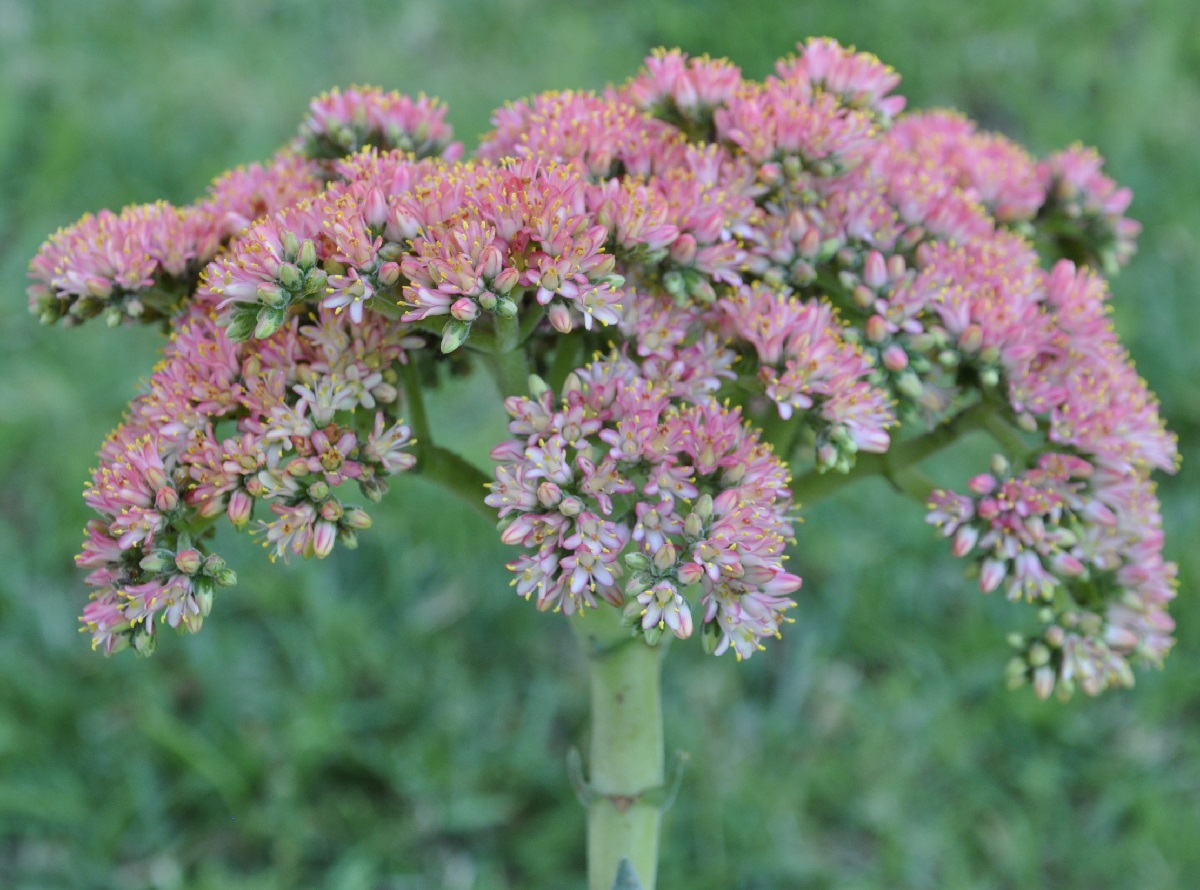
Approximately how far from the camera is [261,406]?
4.76 ft

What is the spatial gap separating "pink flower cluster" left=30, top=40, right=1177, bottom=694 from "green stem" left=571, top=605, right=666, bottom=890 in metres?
0.19

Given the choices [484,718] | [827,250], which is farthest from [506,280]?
[484,718]

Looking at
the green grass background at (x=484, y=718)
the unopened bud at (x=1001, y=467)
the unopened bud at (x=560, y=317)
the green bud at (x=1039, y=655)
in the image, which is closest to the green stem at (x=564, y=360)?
the unopened bud at (x=560, y=317)

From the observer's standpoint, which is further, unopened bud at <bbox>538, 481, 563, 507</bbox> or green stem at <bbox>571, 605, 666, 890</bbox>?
green stem at <bbox>571, 605, 666, 890</bbox>

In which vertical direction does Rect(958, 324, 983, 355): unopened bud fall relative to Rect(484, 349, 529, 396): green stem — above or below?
above

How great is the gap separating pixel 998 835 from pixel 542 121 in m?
2.26

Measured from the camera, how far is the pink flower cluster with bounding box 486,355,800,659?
1.39m

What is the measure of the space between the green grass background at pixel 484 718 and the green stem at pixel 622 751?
3.47 feet

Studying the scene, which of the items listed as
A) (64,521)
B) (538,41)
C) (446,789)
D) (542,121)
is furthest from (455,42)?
(542,121)

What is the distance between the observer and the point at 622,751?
5.98 feet

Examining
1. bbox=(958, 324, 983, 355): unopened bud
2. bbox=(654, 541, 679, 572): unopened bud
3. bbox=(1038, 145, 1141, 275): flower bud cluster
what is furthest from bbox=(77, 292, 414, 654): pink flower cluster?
bbox=(1038, 145, 1141, 275): flower bud cluster

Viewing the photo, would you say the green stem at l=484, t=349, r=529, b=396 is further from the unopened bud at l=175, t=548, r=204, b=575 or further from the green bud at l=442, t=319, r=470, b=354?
the unopened bud at l=175, t=548, r=204, b=575

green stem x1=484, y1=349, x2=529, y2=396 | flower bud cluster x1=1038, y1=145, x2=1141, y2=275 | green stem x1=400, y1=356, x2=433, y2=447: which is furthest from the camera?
flower bud cluster x1=1038, y1=145, x2=1141, y2=275

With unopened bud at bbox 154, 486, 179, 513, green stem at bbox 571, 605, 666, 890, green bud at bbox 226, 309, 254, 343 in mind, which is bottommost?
green stem at bbox 571, 605, 666, 890
